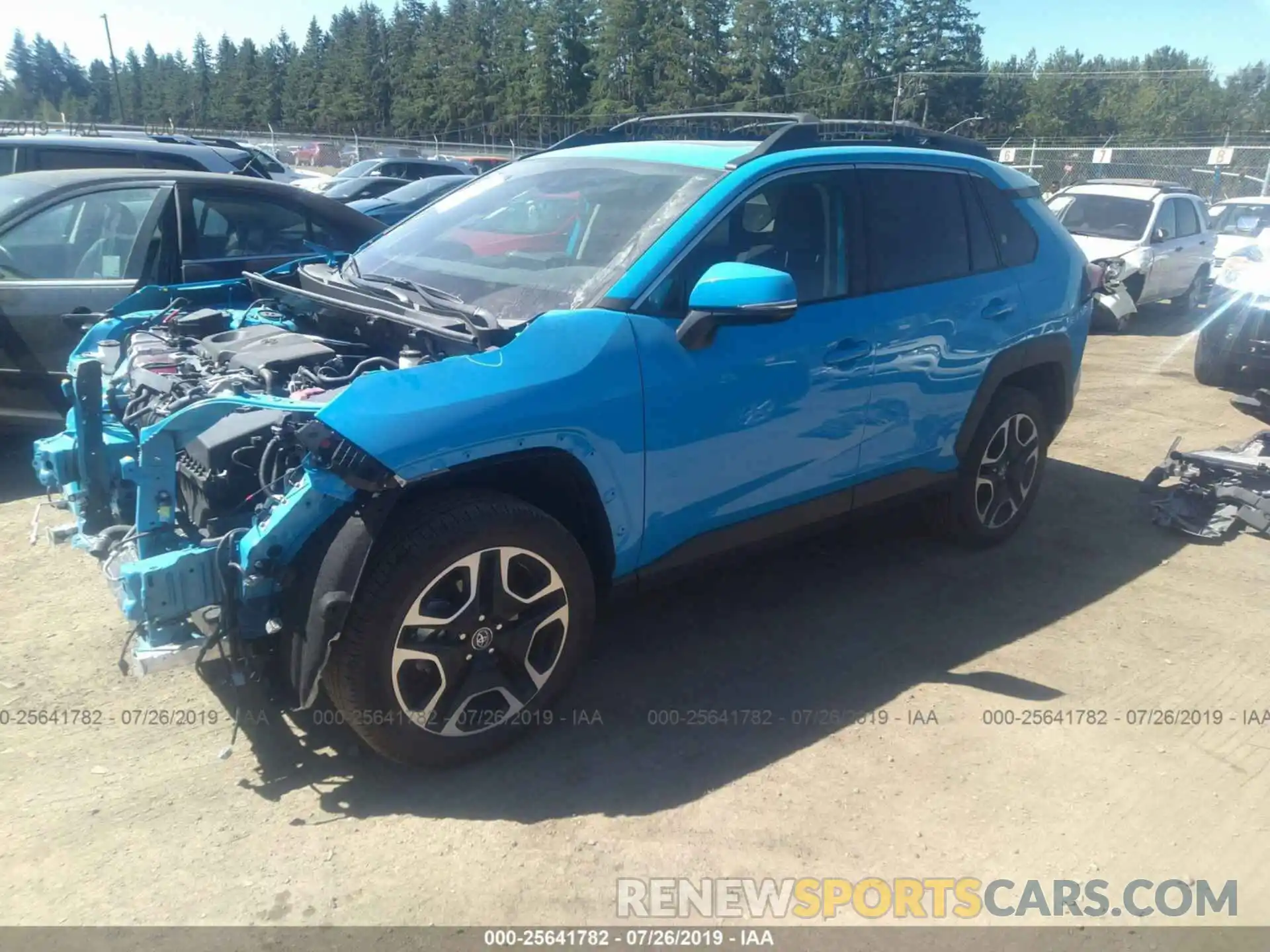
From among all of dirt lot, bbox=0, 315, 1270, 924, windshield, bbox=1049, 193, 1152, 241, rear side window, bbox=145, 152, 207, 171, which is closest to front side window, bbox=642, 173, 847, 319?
dirt lot, bbox=0, 315, 1270, 924

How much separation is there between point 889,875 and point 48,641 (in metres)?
3.22

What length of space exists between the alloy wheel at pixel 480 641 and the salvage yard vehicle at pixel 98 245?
10.0 ft

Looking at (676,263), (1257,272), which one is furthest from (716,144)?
(1257,272)

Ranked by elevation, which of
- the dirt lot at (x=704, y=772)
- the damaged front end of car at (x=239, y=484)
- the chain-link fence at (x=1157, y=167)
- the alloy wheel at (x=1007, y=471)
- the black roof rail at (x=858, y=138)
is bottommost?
the dirt lot at (x=704, y=772)

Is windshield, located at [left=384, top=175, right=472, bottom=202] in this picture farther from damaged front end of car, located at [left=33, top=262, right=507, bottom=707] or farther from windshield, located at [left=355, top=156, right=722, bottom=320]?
A: damaged front end of car, located at [left=33, top=262, right=507, bottom=707]

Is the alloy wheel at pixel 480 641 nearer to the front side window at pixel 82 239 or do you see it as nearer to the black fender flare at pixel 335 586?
the black fender flare at pixel 335 586

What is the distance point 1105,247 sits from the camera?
11.9 meters

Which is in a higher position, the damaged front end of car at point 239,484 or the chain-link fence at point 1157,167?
the chain-link fence at point 1157,167

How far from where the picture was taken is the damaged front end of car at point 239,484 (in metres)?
2.69

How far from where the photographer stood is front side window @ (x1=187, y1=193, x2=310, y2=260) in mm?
5668

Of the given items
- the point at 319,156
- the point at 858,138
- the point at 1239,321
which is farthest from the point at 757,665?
the point at 319,156

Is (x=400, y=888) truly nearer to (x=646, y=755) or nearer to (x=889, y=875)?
(x=646, y=755)

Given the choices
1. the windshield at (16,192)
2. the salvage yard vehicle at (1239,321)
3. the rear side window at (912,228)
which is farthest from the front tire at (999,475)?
the windshield at (16,192)
